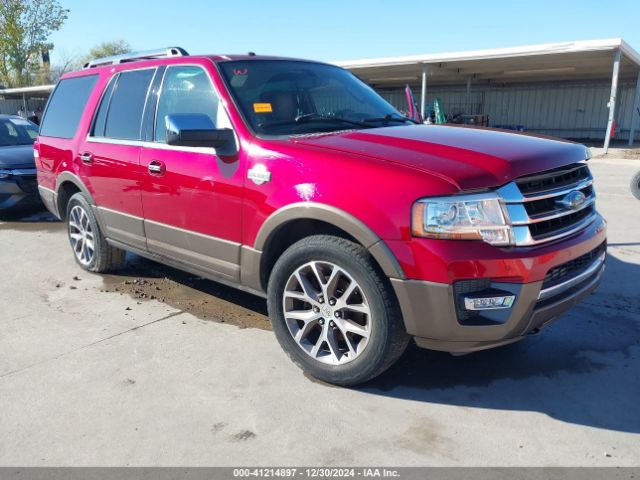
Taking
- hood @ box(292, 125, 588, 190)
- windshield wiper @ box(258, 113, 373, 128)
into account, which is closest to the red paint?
hood @ box(292, 125, 588, 190)

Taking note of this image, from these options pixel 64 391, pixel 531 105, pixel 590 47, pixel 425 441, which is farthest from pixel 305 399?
pixel 531 105

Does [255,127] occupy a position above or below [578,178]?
above

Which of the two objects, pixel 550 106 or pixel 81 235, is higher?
pixel 550 106

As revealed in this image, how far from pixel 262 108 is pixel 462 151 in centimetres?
145

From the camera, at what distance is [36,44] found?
39.2 meters

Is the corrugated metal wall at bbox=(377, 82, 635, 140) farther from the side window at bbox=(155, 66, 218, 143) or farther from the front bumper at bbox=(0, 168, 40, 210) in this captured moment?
the side window at bbox=(155, 66, 218, 143)

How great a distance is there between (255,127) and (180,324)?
166cm

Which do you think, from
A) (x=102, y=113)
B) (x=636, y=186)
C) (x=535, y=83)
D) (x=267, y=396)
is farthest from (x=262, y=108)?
(x=535, y=83)

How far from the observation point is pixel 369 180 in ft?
9.04

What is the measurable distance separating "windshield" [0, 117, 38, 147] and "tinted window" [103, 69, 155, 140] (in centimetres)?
550

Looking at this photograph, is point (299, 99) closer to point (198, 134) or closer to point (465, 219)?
point (198, 134)

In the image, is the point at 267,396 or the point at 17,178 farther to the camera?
the point at 17,178

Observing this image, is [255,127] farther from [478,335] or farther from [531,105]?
[531,105]

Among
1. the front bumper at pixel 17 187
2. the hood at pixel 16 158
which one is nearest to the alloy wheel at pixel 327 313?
the front bumper at pixel 17 187
